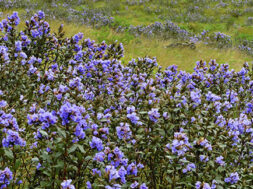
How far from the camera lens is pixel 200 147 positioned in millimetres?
2375

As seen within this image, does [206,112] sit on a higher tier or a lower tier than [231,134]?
higher

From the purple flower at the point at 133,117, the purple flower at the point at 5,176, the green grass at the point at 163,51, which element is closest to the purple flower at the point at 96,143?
the purple flower at the point at 133,117

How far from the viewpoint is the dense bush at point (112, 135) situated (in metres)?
2.07

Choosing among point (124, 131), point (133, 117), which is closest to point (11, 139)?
point (124, 131)

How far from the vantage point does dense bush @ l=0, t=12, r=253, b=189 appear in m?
2.07

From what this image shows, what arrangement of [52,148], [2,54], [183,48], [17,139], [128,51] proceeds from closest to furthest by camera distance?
[17,139] < [52,148] < [2,54] < [128,51] < [183,48]

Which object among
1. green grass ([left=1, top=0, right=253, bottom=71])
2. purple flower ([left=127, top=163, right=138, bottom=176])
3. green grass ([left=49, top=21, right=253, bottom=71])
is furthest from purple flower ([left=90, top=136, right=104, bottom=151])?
green grass ([left=49, top=21, right=253, bottom=71])

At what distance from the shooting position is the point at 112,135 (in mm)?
2582

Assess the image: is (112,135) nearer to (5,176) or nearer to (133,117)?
(133,117)

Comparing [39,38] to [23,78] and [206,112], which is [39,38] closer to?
[23,78]

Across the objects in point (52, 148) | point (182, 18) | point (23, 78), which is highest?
point (182, 18)

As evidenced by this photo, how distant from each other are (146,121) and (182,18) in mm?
19041

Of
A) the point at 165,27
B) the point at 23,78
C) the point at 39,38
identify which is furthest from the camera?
the point at 165,27

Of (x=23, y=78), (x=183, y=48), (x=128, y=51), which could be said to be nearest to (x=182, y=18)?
(x=183, y=48)
